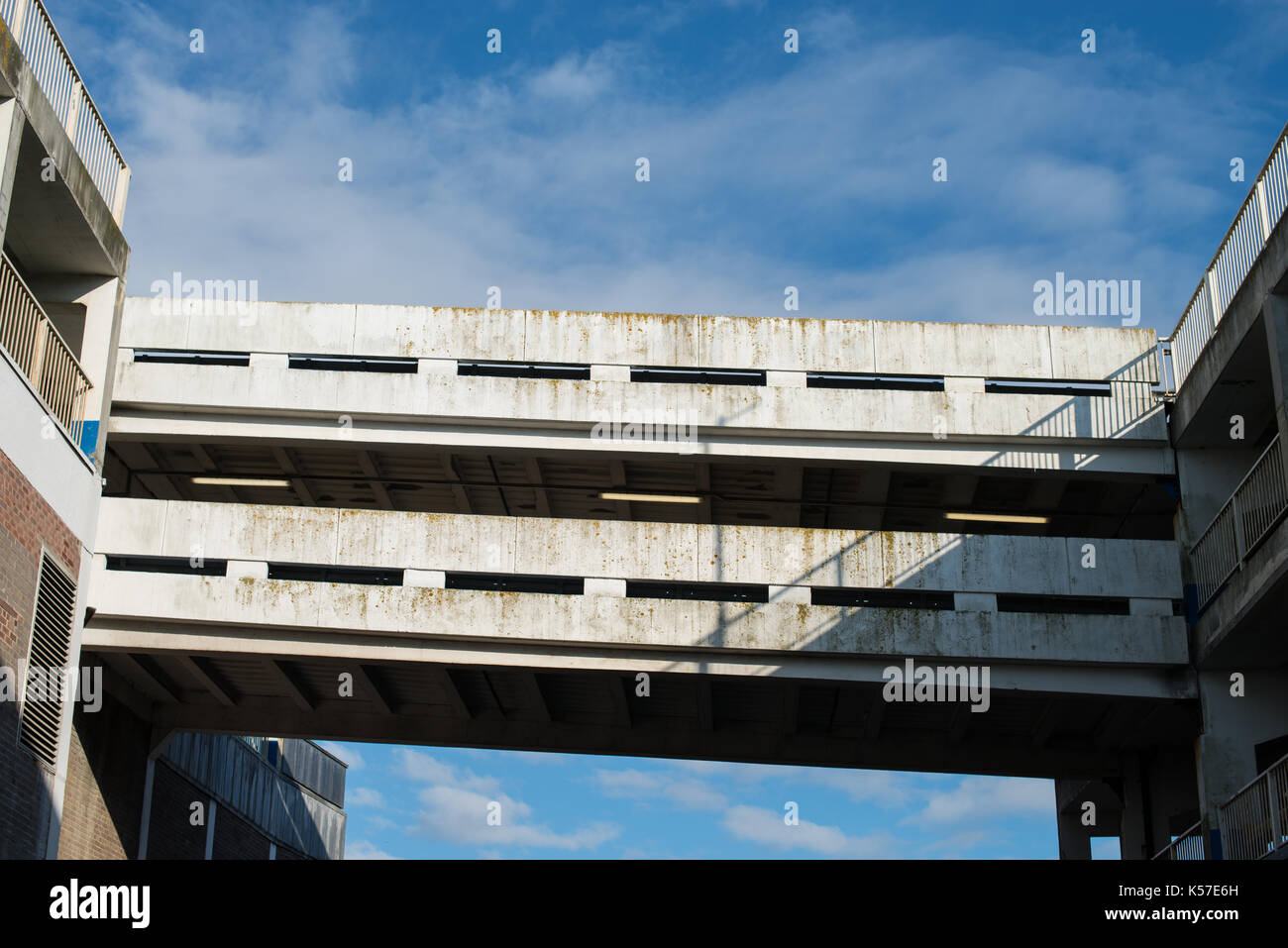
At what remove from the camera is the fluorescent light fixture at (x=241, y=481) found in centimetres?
2502

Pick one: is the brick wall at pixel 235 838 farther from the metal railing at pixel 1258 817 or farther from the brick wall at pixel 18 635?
the metal railing at pixel 1258 817

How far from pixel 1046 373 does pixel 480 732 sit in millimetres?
11172

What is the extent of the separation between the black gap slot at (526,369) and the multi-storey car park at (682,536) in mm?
53

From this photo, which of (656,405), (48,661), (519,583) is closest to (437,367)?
(656,405)

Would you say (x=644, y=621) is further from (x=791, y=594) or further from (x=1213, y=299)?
(x=1213, y=299)

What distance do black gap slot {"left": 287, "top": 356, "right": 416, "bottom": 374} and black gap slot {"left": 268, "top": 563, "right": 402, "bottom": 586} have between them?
3.29 m

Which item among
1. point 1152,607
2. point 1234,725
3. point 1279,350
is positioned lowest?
point 1234,725

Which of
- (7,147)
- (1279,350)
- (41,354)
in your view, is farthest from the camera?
(1279,350)

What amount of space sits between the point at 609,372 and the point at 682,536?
3127 millimetres

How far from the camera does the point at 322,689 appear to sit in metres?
23.9

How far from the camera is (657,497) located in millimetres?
24562

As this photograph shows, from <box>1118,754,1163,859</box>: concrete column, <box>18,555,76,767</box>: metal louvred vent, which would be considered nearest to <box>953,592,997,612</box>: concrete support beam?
<box>1118,754,1163,859</box>: concrete column
